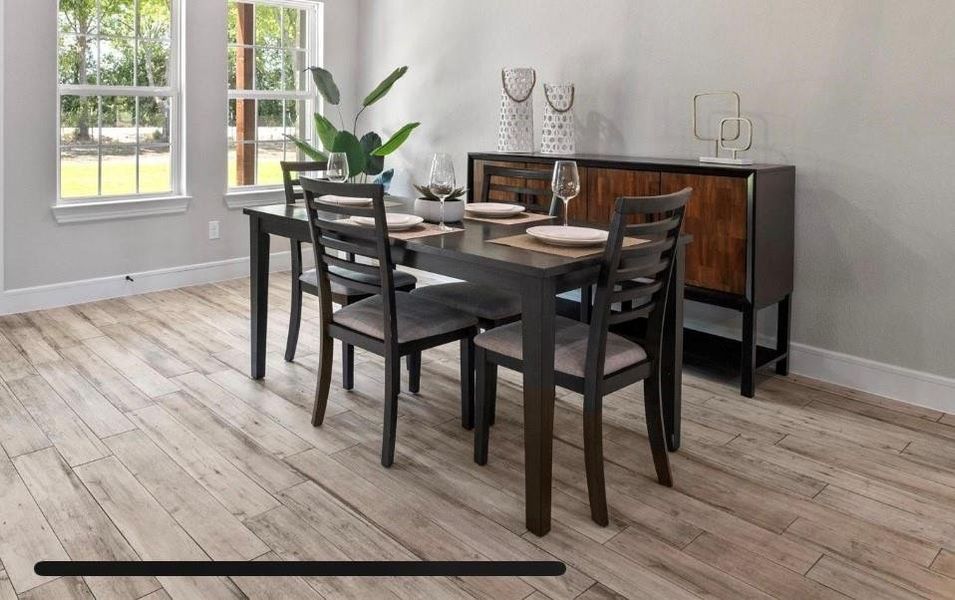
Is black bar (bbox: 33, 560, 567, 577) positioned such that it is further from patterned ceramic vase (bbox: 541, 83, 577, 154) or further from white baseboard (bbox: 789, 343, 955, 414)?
patterned ceramic vase (bbox: 541, 83, 577, 154)

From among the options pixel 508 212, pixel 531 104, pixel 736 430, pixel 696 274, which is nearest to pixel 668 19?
pixel 531 104

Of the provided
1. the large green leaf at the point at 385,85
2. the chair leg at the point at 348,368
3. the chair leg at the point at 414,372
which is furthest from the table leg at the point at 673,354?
the large green leaf at the point at 385,85

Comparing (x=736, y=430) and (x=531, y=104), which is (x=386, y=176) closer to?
(x=531, y=104)

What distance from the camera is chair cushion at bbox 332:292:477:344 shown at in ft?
9.16

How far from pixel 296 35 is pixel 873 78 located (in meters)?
3.97

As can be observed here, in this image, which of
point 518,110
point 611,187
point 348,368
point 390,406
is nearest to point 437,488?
point 390,406

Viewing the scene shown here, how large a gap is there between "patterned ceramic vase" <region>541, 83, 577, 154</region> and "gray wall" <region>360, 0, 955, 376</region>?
0.17m

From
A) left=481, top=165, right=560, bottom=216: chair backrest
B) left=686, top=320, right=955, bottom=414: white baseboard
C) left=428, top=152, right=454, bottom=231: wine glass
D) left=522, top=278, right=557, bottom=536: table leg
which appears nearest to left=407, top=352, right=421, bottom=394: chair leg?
left=428, top=152, right=454, bottom=231: wine glass

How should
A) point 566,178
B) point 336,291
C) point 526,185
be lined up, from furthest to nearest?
point 526,185
point 336,291
point 566,178

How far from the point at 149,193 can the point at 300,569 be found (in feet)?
12.2

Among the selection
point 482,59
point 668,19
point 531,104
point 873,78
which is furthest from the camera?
point 482,59

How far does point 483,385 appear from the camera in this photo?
269 centimetres

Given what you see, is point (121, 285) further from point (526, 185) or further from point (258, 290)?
point (526, 185)

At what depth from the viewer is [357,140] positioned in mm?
5629
